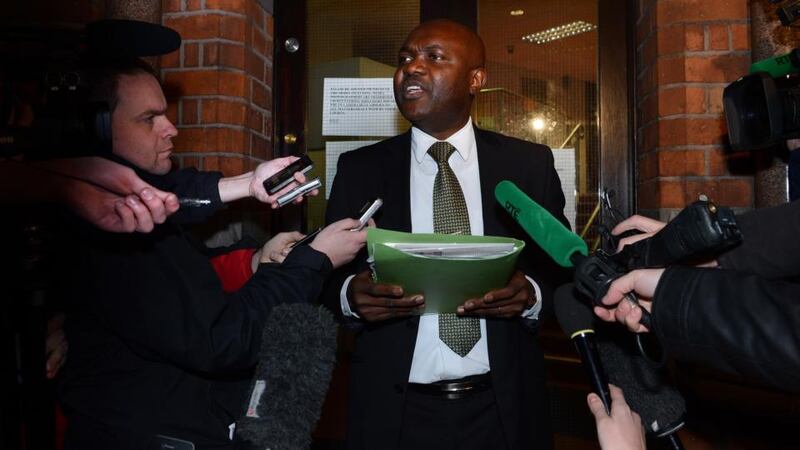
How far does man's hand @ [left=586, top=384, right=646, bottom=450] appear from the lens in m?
0.93

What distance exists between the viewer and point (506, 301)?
4.87 ft

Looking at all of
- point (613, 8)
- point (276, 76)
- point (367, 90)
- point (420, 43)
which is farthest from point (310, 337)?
point (613, 8)

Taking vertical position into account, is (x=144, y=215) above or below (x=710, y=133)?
below

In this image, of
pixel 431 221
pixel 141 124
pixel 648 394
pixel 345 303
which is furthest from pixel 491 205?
pixel 141 124

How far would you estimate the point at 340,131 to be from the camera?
97.6 inches

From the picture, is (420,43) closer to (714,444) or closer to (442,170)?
(442,170)

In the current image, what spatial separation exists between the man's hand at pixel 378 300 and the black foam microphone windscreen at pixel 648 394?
1.67 feet

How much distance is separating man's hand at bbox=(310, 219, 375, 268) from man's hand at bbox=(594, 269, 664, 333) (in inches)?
24.5

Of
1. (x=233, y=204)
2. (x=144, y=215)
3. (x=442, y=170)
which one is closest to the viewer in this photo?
(x=144, y=215)

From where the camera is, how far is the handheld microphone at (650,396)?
3.24 ft

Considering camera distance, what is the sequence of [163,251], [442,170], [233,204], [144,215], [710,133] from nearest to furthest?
[144,215] < [163,251] < [442,170] < [710,133] < [233,204]

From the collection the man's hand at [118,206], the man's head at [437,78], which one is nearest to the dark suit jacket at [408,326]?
the man's head at [437,78]

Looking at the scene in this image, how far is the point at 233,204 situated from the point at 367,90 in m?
0.75

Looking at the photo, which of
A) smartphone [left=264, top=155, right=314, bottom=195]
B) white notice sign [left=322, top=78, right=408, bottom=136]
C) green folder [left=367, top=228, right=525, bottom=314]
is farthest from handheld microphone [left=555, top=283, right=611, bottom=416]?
white notice sign [left=322, top=78, right=408, bottom=136]
